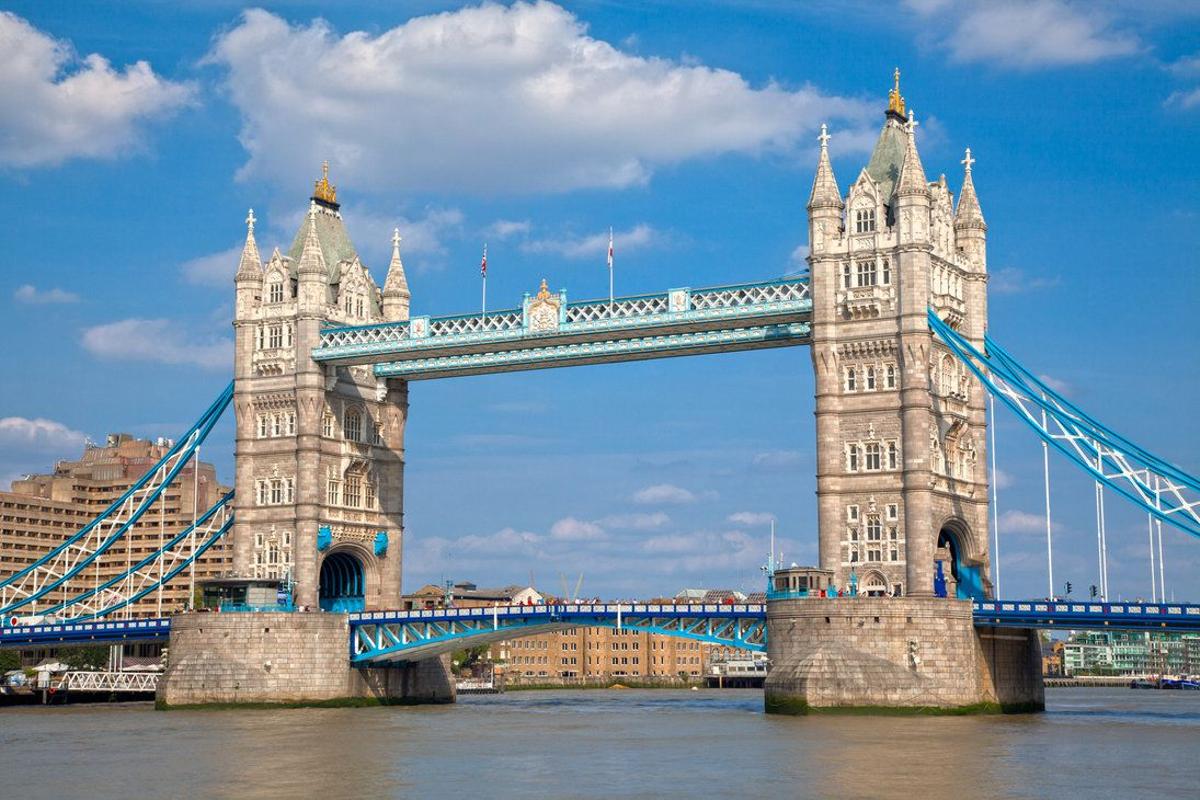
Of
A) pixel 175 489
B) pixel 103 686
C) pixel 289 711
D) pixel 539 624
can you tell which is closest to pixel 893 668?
pixel 539 624

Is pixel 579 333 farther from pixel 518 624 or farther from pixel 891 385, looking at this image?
pixel 891 385

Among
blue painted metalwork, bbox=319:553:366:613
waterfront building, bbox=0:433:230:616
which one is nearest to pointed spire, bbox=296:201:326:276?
blue painted metalwork, bbox=319:553:366:613

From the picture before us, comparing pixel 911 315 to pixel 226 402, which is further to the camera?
pixel 226 402

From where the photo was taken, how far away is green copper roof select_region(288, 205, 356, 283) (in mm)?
107500

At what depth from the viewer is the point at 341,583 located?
352ft

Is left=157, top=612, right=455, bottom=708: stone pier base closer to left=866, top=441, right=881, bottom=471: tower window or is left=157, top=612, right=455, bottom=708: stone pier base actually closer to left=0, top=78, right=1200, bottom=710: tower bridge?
left=0, top=78, right=1200, bottom=710: tower bridge

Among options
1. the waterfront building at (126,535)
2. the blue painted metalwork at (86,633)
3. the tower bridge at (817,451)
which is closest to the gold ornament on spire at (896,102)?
the tower bridge at (817,451)

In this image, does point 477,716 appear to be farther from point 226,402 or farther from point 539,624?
point 226,402

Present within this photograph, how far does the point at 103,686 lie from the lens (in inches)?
4953

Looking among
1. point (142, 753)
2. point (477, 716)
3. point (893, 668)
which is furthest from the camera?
point (477, 716)

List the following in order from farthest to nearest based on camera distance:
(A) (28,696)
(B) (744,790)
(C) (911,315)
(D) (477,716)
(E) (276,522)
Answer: (A) (28,696), (E) (276,522), (D) (477,716), (C) (911,315), (B) (744,790)

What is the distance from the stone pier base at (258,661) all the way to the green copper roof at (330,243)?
22.5 m

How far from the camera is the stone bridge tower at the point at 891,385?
3334 inches

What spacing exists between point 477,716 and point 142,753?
1114 inches
